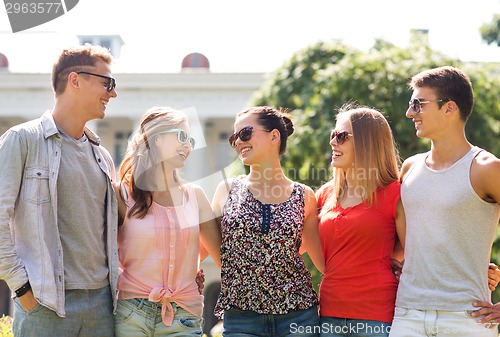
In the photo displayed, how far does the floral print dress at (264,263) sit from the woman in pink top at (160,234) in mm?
203

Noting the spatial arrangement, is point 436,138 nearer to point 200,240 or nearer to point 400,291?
point 400,291

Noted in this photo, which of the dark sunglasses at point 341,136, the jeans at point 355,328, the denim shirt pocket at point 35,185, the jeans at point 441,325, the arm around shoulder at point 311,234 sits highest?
the dark sunglasses at point 341,136

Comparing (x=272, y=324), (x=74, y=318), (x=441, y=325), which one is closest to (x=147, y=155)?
(x=74, y=318)

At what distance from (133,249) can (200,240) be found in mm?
452

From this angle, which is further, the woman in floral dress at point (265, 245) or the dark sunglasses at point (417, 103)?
the woman in floral dress at point (265, 245)

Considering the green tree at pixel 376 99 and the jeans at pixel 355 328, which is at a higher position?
the green tree at pixel 376 99

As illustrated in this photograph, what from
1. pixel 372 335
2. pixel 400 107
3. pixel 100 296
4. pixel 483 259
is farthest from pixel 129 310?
pixel 400 107

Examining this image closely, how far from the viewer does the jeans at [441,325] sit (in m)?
3.91

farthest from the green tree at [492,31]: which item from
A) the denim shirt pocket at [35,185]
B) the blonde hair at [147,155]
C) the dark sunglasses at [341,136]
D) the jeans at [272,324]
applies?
the denim shirt pocket at [35,185]

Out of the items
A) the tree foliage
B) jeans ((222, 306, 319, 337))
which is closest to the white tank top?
jeans ((222, 306, 319, 337))

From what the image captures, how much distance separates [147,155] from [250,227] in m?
0.77

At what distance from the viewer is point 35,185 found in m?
4.08

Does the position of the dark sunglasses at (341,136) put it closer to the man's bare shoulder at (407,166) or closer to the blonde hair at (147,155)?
the man's bare shoulder at (407,166)

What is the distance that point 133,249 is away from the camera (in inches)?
172
